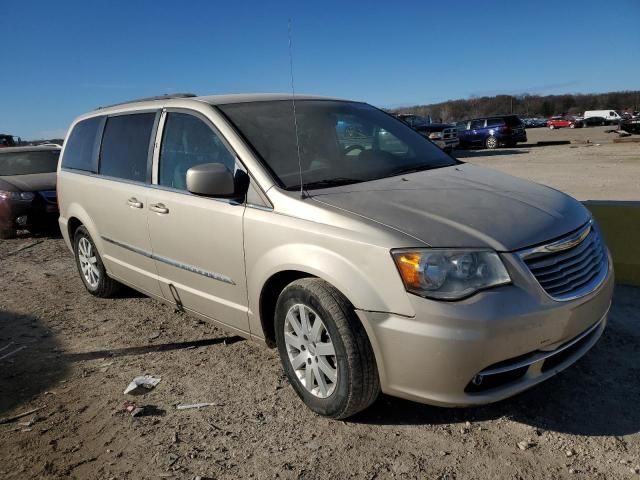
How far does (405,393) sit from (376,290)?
1.70 feet

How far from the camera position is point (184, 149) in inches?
145

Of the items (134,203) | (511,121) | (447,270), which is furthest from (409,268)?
(511,121)

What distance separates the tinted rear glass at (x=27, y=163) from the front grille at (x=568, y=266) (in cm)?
961

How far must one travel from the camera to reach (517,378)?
8.18 feet

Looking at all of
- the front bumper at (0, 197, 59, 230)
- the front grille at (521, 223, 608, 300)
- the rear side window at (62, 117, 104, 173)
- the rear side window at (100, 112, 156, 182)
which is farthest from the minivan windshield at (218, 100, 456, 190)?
the front bumper at (0, 197, 59, 230)

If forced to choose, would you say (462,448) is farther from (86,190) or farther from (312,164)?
(86,190)

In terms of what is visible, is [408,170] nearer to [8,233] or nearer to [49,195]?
[49,195]

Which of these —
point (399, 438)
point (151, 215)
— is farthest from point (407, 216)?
point (151, 215)

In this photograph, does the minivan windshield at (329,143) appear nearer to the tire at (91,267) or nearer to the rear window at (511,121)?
the tire at (91,267)

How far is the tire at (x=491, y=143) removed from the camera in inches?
1015

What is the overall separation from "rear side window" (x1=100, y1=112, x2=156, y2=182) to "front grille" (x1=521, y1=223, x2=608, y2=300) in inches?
111

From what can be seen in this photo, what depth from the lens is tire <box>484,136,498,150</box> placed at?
84.6 ft

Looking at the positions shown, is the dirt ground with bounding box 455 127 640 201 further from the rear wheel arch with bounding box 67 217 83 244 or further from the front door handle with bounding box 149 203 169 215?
the rear wheel arch with bounding box 67 217 83 244

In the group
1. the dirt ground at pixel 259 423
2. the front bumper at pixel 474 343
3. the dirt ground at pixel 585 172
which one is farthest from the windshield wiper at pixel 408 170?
the dirt ground at pixel 585 172
